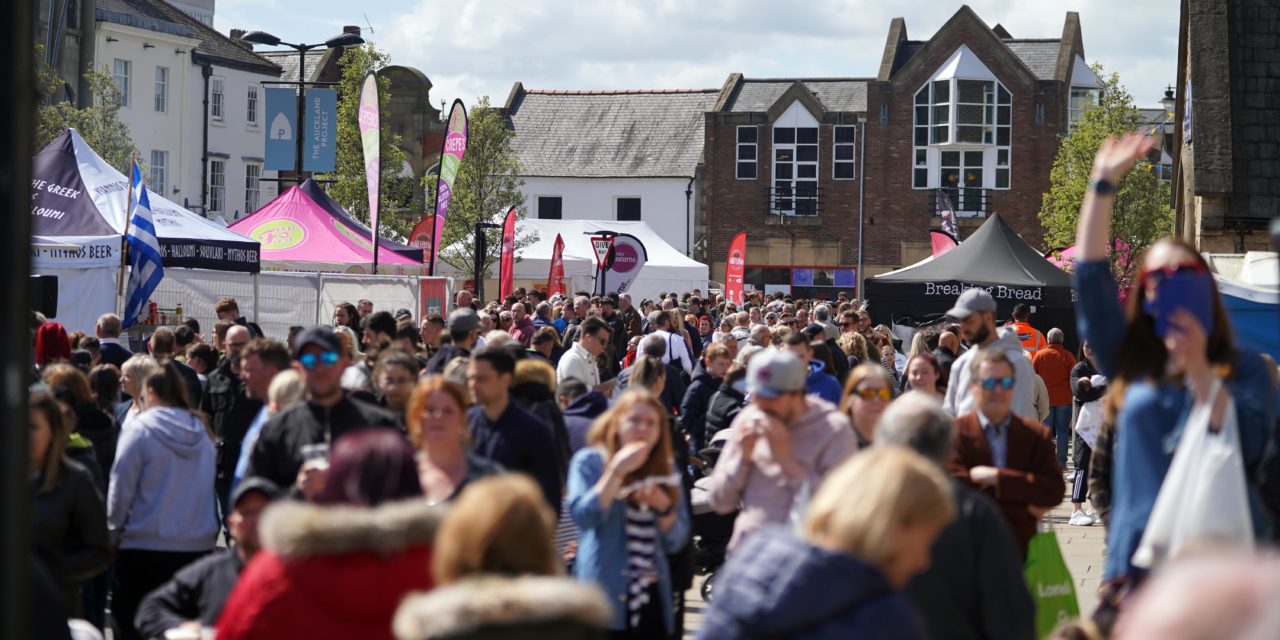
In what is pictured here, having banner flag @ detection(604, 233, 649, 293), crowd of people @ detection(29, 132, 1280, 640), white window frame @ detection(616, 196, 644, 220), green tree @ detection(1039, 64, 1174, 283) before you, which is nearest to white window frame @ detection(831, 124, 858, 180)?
white window frame @ detection(616, 196, 644, 220)

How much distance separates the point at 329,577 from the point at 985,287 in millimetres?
15611

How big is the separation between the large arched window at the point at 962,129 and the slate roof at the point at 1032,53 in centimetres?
147

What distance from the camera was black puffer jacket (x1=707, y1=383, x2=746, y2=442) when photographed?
10.3 m

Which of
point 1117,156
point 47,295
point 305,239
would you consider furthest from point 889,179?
point 1117,156

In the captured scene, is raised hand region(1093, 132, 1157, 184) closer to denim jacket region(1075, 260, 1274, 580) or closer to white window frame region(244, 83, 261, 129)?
denim jacket region(1075, 260, 1274, 580)

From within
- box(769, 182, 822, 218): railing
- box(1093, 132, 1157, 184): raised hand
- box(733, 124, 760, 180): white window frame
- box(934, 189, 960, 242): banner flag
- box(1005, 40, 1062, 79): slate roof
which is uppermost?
box(1005, 40, 1062, 79): slate roof

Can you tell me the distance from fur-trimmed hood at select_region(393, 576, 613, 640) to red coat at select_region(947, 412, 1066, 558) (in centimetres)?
341

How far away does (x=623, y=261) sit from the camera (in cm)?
2792

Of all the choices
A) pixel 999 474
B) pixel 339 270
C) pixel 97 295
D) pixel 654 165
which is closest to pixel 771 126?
pixel 654 165

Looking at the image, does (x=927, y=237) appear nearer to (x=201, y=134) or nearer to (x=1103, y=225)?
(x=201, y=134)

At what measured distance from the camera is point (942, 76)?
53.5 metres

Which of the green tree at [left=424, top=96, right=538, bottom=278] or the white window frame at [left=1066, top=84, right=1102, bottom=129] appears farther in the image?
the white window frame at [left=1066, top=84, right=1102, bottom=129]

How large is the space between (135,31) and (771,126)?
21.9 meters

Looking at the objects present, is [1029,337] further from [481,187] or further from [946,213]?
[481,187]
